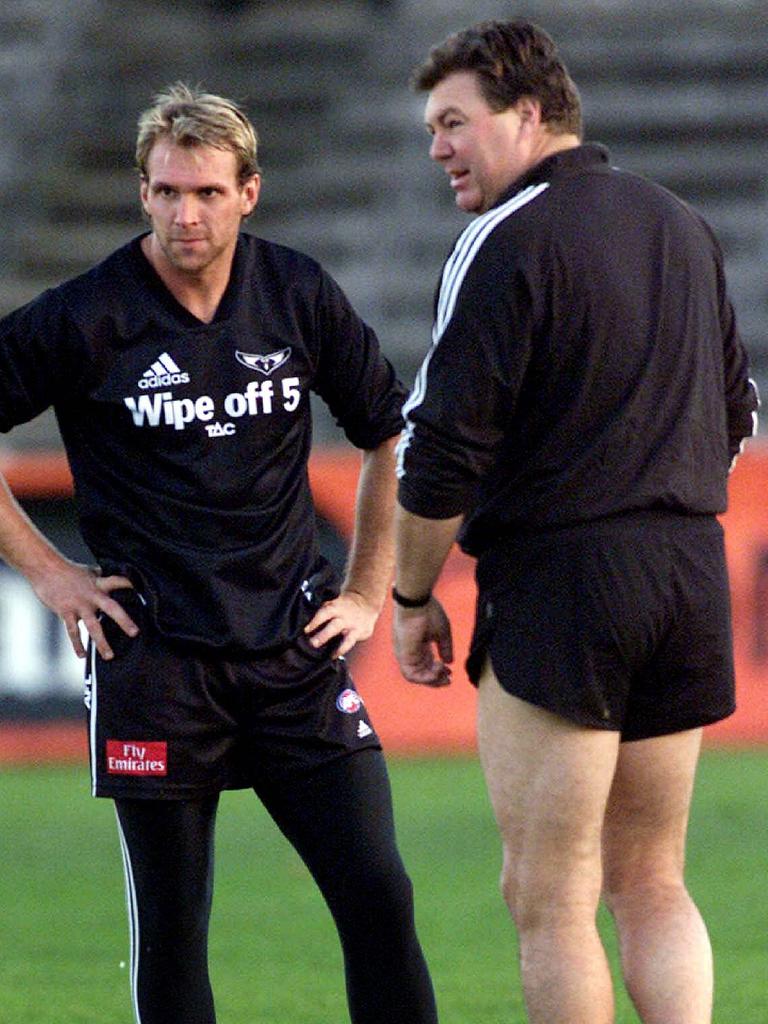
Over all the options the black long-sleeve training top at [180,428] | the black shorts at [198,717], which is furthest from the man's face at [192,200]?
the black shorts at [198,717]

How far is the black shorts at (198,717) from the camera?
401 centimetres

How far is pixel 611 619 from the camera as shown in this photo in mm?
3768

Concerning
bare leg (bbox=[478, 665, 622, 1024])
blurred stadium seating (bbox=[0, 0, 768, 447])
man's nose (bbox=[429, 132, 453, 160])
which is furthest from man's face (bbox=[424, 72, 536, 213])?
blurred stadium seating (bbox=[0, 0, 768, 447])

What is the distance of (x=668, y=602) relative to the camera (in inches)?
150

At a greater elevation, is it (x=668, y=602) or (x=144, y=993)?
(x=668, y=602)

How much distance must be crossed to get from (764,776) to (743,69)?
8.67 m

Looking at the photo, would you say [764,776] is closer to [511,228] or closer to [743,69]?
[511,228]

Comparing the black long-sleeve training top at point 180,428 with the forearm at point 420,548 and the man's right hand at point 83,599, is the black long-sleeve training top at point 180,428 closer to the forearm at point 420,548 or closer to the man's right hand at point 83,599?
the man's right hand at point 83,599

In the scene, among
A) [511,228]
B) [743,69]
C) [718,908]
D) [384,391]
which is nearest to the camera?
[511,228]

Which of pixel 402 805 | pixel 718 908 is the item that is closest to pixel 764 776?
pixel 402 805

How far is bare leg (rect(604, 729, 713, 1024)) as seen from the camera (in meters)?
3.91

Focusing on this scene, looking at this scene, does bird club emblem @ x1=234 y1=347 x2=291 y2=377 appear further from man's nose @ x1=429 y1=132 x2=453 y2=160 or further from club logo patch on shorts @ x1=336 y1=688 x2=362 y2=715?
club logo patch on shorts @ x1=336 y1=688 x2=362 y2=715

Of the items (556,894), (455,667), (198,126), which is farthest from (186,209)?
(455,667)

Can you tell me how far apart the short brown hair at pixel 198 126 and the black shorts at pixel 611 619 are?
93 centimetres
